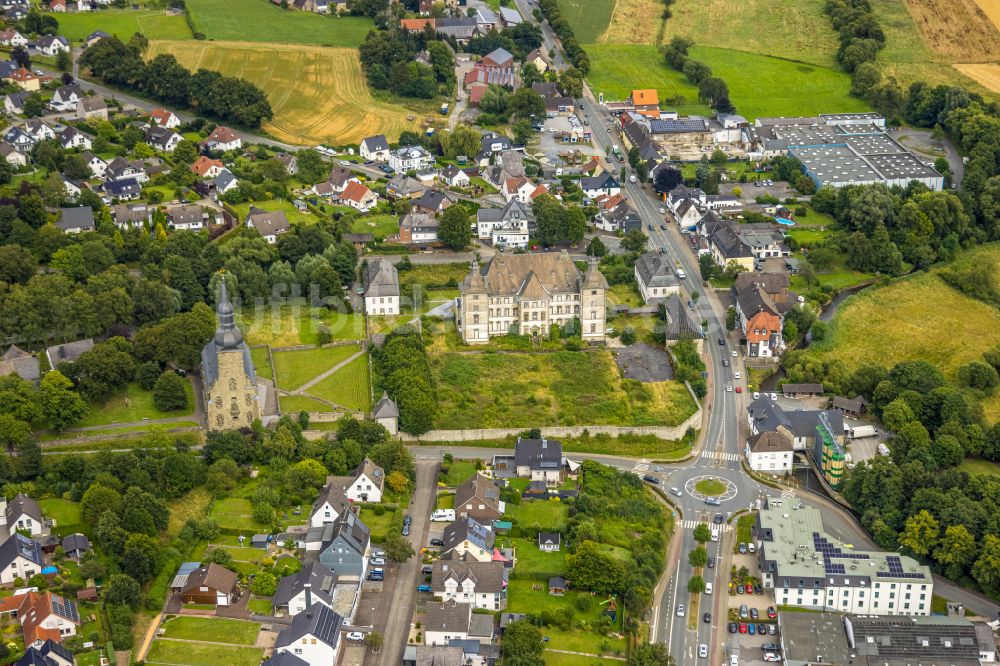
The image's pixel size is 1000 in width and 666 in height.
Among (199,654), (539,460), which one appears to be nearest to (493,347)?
(539,460)

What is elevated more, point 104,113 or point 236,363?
point 236,363

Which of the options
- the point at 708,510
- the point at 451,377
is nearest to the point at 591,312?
the point at 451,377

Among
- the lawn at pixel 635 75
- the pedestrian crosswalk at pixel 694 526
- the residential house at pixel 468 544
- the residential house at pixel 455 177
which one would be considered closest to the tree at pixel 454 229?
the residential house at pixel 455 177

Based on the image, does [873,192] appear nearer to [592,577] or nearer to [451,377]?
[451,377]

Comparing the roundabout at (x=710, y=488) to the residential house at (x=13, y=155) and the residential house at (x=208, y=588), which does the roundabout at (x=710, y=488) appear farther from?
the residential house at (x=13, y=155)

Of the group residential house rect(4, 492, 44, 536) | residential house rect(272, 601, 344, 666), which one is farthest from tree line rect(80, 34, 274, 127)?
residential house rect(272, 601, 344, 666)

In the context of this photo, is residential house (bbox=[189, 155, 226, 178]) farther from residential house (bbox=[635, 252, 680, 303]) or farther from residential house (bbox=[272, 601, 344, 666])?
residential house (bbox=[272, 601, 344, 666])

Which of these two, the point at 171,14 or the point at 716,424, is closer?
the point at 716,424

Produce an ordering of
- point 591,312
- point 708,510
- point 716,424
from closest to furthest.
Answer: point 708,510
point 716,424
point 591,312
